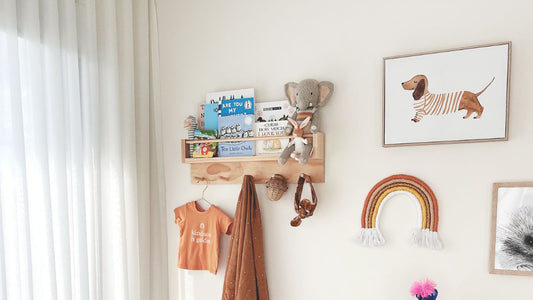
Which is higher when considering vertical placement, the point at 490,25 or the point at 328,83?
the point at 490,25

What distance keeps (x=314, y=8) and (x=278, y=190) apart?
33.0 inches

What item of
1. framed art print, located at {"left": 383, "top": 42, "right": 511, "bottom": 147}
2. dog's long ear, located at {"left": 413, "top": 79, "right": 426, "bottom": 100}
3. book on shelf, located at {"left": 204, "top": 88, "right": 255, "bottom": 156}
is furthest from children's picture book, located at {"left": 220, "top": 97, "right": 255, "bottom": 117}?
dog's long ear, located at {"left": 413, "top": 79, "right": 426, "bottom": 100}

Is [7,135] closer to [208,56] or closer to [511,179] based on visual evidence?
[208,56]

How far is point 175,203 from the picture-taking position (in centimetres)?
187

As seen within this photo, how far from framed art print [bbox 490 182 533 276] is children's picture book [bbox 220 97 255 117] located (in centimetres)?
106

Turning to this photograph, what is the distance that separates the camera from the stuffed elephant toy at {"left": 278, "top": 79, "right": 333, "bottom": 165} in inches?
59.4

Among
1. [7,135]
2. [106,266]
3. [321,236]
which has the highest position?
[7,135]

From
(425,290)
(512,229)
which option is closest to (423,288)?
(425,290)

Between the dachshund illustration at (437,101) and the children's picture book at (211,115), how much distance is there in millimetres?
868

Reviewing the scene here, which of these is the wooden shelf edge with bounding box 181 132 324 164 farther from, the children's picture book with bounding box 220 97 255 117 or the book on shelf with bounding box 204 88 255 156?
the children's picture book with bounding box 220 97 255 117

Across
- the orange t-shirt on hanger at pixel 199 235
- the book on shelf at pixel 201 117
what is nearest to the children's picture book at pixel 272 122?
the book on shelf at pixel 201 117

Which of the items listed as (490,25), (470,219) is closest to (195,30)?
(490,25)

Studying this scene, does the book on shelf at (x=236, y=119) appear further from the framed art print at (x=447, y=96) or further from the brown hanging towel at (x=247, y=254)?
the framed art print at (x=447, y=96)

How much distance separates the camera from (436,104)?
138 cm
